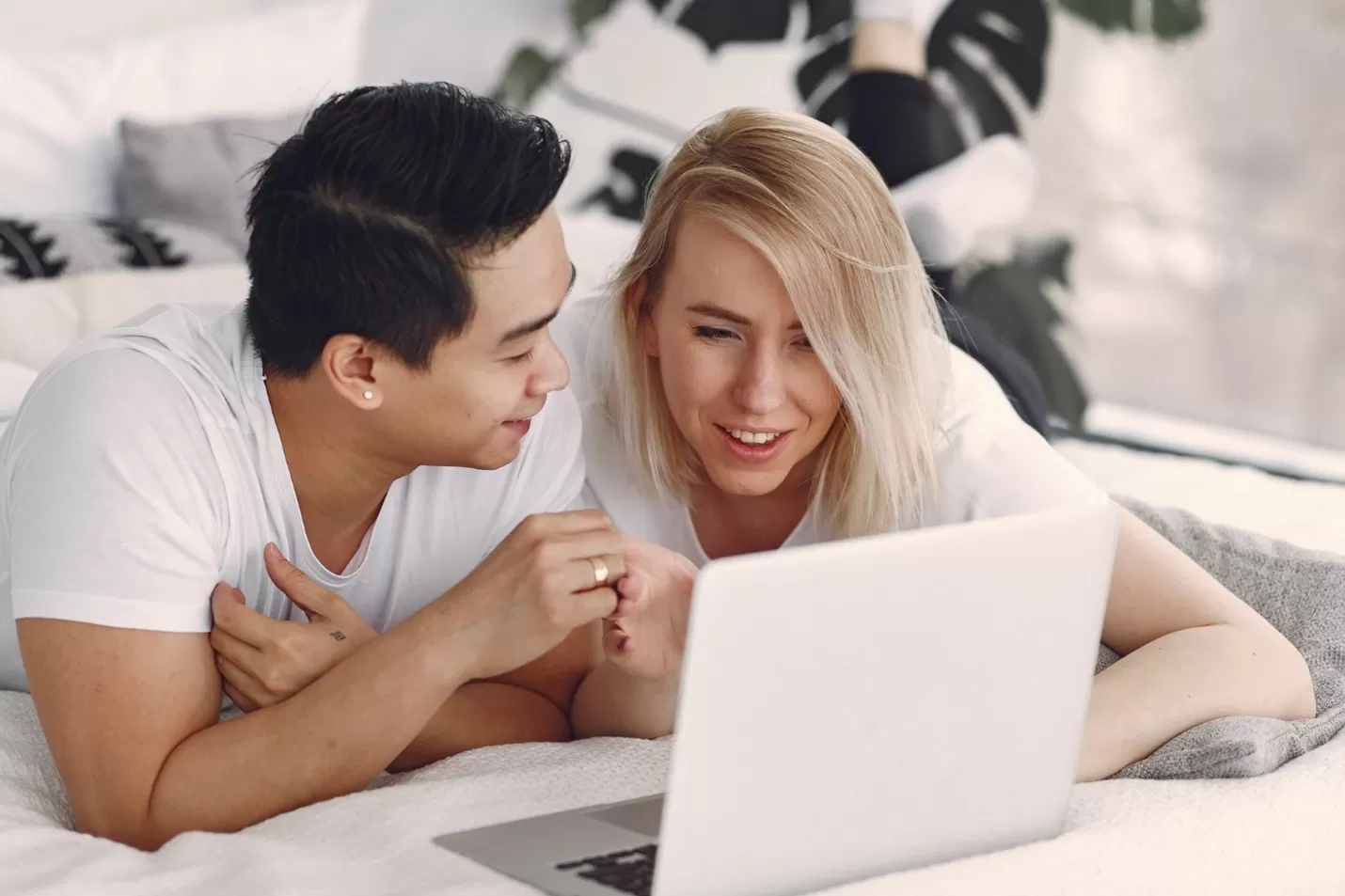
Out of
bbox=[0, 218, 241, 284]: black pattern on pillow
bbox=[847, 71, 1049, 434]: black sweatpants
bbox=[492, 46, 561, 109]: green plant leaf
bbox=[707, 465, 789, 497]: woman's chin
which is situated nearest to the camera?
bbox=[707, 465, 789, 497]: woman's chin

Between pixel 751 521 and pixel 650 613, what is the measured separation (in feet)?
1.16

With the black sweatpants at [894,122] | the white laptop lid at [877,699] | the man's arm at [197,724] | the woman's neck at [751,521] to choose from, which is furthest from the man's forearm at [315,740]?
the black sweatpants at [894,122]

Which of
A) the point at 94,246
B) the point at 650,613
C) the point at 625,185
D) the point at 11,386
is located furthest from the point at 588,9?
the point at 650,613

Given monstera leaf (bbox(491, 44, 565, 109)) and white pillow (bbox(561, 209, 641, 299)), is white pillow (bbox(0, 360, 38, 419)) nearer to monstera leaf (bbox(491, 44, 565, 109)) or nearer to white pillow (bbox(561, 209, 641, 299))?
white pillow (bbox(561, 209, 641, 299))

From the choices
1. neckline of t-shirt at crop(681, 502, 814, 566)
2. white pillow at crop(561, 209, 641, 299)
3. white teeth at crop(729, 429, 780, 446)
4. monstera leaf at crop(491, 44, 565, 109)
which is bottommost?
neckline of t-shirt at crop(681, 502, 814, 566)

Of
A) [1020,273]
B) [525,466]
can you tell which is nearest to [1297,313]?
[1020,273]

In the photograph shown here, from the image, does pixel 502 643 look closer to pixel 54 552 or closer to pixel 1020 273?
pixel 54 552

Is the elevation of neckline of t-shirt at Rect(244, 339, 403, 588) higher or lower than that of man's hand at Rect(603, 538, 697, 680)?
higher

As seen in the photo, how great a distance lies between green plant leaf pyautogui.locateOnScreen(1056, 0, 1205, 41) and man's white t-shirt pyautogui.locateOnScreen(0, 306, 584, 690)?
6.50 ft

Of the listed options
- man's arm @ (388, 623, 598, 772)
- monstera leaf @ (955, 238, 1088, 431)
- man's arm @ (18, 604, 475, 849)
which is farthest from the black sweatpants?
man's arm @ (18, 604, 475, 849)

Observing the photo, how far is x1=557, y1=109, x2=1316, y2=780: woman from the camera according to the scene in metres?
1.40

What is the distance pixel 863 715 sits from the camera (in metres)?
1.00

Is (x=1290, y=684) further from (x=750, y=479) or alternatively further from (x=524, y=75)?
(x=524, y=75)

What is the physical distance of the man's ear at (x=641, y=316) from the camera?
162 centimetres
